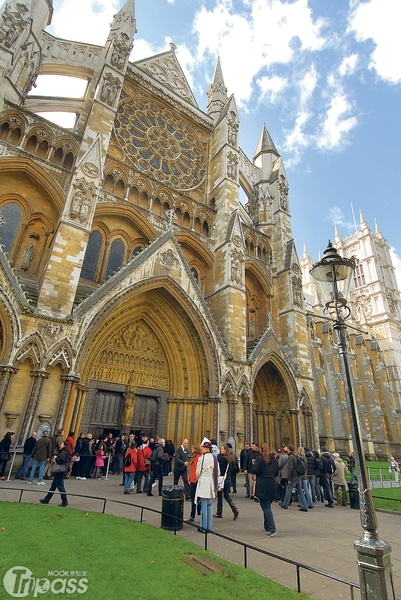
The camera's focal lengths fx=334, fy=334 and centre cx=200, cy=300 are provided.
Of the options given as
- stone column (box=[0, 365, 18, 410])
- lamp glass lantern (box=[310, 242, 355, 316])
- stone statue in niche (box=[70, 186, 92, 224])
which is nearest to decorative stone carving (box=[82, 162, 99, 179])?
stone statue in niche (box=[70, 186, 92, 224])

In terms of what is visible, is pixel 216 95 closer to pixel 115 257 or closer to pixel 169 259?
pixel 115 257

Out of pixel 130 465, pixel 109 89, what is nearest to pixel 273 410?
pixel 130 465

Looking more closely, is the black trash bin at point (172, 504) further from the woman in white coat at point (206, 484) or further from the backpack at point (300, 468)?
the backpack at point (300, 468)

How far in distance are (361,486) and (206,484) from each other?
2.93 meters

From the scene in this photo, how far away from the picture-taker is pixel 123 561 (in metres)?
4.16

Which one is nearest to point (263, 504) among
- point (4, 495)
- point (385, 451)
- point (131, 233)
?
point (4, 495)

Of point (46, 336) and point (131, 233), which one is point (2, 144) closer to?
point (131, 233)

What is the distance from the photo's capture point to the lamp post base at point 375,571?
308 cm

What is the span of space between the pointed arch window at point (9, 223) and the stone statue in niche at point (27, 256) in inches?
22.6

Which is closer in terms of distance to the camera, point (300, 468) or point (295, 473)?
point (300, 468)

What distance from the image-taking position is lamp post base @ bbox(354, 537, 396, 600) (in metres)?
3.08

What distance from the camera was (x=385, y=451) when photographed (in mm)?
34625

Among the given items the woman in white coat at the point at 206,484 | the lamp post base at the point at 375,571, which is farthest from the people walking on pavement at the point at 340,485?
the lamp post base at the point at 375,571

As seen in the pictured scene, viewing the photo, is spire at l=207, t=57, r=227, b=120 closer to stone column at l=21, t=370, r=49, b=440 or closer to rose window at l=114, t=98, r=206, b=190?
rose window at l=114, t=98, r=206, b=190
